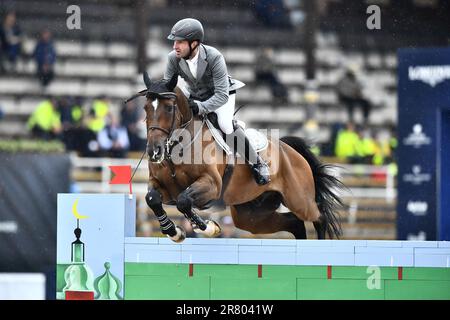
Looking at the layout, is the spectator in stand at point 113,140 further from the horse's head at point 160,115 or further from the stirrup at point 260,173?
the horse's head at point 160,115

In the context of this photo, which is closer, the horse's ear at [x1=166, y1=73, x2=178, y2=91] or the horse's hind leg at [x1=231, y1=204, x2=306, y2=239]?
the horse's ear at [x1=166, y1=73, x2=178, y2=91]

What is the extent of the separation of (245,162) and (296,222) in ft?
2.53

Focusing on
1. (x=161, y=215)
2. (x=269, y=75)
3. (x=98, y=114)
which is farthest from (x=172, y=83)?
(x=269, y=75)

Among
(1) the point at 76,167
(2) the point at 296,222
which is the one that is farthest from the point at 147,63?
(2) the point at 296,222

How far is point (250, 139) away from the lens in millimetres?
6781

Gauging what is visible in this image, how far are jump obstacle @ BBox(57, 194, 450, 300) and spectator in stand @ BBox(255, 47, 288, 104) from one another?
28.2 ft

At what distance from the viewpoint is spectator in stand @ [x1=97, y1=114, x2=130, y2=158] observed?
1218 centimetres

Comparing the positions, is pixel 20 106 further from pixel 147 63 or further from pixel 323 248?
pixel 323 248

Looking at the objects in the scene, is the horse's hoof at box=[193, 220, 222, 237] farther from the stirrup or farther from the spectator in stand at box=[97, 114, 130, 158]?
the spectator in stand at box=[97, 114, 130, 158]

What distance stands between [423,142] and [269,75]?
5585mm

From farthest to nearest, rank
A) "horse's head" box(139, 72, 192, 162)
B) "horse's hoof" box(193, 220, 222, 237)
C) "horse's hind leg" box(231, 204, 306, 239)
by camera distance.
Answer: "horse's hind leg" box(231, 204, 306, 239), "horse's hoof" box(193, 220, 222, 237), "horse's head" box(139, 72, 192, 162)

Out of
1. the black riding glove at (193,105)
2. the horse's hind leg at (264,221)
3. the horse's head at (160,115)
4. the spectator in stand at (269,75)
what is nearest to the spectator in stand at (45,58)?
the spectator in stand at (269,75)

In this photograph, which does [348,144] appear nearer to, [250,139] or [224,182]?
[250,139]

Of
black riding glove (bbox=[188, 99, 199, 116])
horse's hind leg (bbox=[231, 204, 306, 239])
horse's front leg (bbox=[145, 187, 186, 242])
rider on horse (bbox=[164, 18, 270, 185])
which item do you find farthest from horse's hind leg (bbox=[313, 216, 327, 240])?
black riding glove (bbox=[188, 99, 199, 116])
